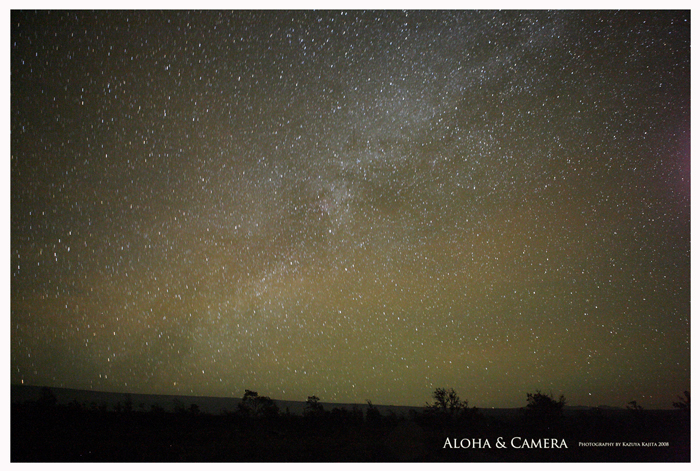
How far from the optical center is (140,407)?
1230 centimetres

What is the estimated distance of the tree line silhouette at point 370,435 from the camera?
5871mm

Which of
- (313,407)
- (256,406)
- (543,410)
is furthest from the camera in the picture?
(256,406)

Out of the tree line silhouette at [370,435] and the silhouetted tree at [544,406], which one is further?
the silhouetted tree at [544,406]

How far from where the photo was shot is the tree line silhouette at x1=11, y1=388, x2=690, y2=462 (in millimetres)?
5871

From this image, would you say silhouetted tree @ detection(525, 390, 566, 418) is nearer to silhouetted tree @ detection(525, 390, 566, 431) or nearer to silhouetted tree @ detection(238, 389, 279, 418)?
silhouetted tree @ detection(525, 390, 566, 431)

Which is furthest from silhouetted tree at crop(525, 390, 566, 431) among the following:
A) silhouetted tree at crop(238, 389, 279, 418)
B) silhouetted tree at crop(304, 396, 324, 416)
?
silhouetted tree at crop(238, 389, 279, 418)

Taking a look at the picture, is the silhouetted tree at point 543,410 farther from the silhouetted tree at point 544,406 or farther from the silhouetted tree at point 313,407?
the silhouetted tree at point 313,407

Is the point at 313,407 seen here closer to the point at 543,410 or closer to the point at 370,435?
the point at 370,435

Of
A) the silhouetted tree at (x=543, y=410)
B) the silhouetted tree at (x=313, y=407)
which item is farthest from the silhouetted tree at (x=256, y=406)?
the silhouetted tree at (x=543, y=410)

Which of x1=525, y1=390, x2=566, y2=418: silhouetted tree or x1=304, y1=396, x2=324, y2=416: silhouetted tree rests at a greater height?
x1=525, y1=390, x2=566, y2=418: silhouetted tree

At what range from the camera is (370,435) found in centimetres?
766

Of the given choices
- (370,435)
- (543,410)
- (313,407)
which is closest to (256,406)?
(313,407)
